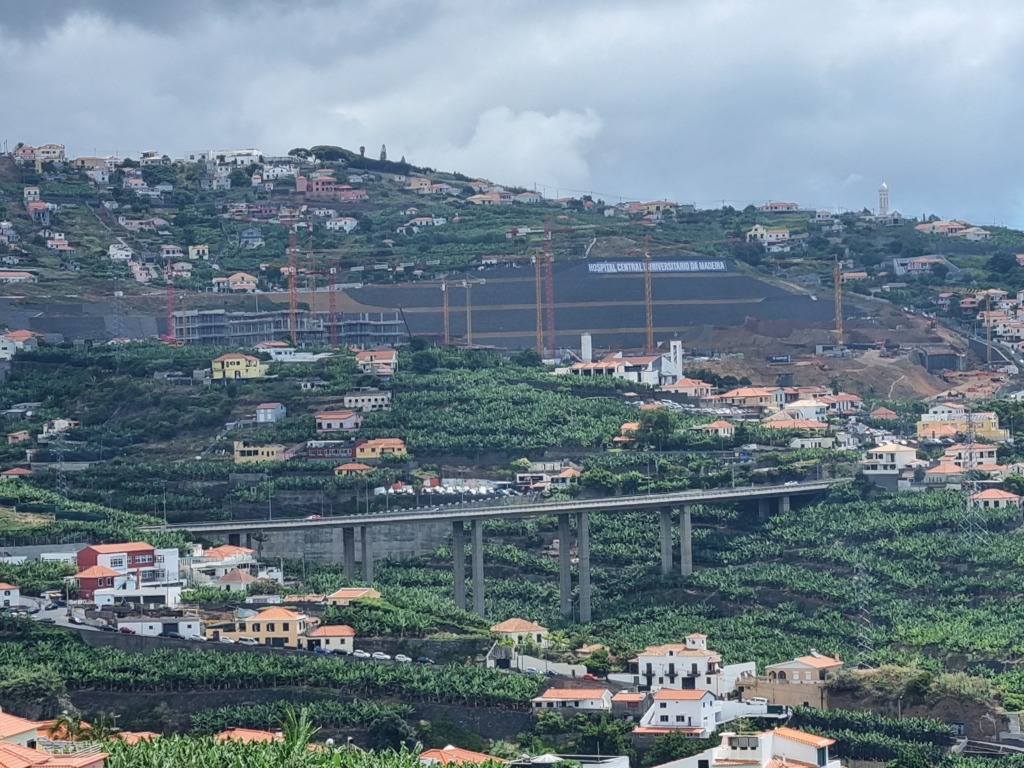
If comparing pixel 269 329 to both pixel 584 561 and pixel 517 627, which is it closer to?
pixel 584 561

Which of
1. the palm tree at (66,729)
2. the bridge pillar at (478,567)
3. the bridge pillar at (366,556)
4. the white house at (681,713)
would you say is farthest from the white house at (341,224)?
the palm tree at (66,729)

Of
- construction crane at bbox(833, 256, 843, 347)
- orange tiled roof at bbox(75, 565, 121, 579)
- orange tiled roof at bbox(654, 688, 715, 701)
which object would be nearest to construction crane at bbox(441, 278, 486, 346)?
construction crane at bbox(833, 256, 843, 347)

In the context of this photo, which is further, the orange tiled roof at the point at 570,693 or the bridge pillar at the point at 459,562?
the bridge pillar at the point at 459,562

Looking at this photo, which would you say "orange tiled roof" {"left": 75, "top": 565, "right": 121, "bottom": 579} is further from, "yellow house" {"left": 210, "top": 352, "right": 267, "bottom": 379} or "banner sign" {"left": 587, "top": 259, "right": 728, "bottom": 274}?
"banner sign" {"left": 587, "top": 259, "right": 728, "bottom": 274}

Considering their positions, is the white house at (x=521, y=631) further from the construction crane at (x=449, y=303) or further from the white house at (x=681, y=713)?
the construction crane at (x=449, y=303)

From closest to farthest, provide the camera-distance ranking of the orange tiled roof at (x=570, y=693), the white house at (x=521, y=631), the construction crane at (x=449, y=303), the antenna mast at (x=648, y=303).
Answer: the orange tiled roof at (x=570, y=693), the white house at (x=521, y=631), the antenna mast at (x=648, y=303), the construction crane at (x=449, y=303)

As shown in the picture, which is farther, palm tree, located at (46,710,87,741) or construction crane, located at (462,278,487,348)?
construction crane, located at (462,278,487,348)
